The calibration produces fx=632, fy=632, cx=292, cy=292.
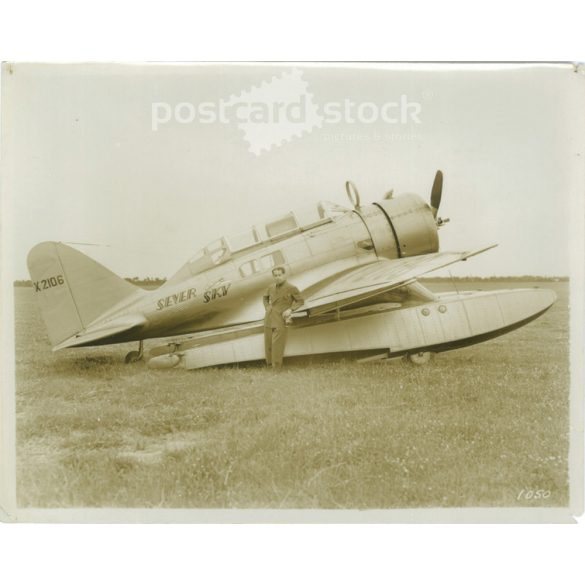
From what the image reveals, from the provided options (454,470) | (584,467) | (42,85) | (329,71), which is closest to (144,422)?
(454,470)

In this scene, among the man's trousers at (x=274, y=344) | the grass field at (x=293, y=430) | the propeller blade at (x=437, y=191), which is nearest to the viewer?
the grass field at (x=293, y=430)

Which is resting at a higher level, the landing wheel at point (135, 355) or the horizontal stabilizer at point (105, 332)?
the horizontal stabilizer at point (105, 332)

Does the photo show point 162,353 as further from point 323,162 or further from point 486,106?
point 486,106

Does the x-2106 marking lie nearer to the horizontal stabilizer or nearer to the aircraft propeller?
the horizontal stabilizer

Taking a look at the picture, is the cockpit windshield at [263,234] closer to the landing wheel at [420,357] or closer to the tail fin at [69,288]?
the tail fin at [69,288]

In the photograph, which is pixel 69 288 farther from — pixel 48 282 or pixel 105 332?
pixel 105 332

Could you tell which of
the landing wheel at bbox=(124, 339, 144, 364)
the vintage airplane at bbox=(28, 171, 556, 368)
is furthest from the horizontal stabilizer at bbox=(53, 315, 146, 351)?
the landing wheel at bbox=(124, 339, 144, 364)

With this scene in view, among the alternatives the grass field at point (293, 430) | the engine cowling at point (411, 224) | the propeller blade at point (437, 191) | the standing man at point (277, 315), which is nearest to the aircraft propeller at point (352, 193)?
the engine cowling at point (411, 224)

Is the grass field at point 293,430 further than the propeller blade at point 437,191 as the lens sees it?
No
